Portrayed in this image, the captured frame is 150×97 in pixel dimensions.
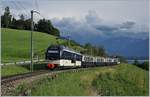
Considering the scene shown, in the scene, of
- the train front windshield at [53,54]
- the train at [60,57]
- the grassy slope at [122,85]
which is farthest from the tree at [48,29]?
the train front windshield at [53,54]

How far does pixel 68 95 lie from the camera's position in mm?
26844

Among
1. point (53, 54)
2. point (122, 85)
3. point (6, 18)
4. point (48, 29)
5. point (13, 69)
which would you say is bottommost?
point (122, 85)

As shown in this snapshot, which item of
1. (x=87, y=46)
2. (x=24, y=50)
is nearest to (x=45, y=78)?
(x=24, y=50)

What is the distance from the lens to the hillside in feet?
274

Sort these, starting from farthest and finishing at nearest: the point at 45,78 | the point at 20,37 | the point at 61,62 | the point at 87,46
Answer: the point at 87,46 < the point at 20,37 < the point at 61,62 < the point at 45,78

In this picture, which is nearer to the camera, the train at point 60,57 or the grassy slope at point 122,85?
the grassy slope at point 122,85

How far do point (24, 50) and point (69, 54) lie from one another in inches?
1656

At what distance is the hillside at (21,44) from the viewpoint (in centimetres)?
8348

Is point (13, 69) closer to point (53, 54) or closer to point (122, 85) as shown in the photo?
point (53, 54)

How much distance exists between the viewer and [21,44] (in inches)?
3976

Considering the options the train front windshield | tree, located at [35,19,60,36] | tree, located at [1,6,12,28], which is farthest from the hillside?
the train front windshield

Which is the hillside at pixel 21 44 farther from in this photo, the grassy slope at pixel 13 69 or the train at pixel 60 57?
the grassy slope at pixel 13 69

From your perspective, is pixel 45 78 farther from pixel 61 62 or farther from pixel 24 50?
pixel 24 50

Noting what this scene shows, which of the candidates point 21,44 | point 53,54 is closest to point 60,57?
point 53,54
